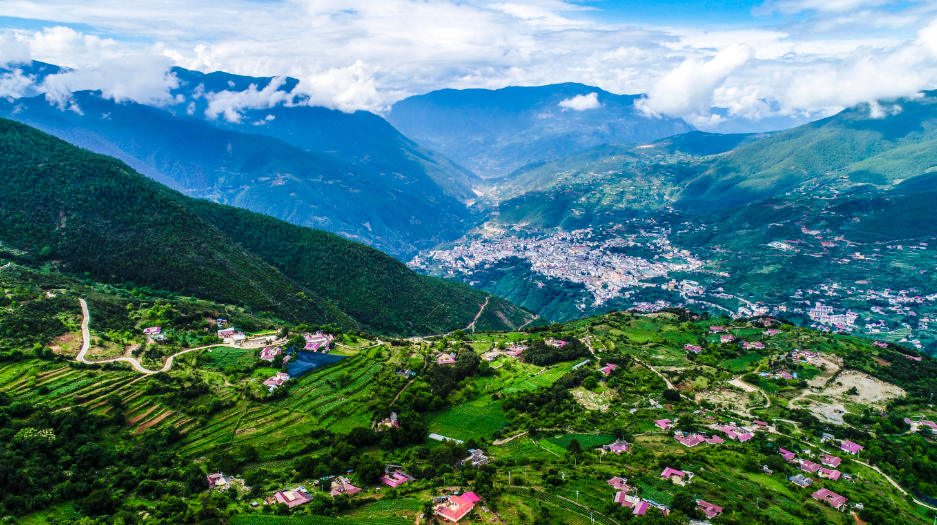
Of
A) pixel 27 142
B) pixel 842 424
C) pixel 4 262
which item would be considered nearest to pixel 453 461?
pixel 842 424

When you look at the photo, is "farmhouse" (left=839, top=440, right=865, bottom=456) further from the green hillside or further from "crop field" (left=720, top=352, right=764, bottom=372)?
the green hillside

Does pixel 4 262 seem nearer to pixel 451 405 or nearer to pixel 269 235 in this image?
pixel 269 235

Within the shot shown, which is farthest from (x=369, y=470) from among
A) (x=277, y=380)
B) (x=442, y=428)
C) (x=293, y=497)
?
(x=277, y=380)

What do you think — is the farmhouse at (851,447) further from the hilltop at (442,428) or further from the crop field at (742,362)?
the crop field at (742,362)

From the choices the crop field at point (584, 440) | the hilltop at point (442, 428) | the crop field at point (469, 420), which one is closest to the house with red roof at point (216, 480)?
the hilltop at point (442, 428)

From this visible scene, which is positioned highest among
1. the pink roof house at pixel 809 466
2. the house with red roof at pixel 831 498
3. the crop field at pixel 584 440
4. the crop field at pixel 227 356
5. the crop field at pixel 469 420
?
the house with red roof at pixel 831 498

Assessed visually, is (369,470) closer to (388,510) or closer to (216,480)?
(388,510)

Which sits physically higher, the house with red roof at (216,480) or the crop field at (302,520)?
the crop field at (302,520)
